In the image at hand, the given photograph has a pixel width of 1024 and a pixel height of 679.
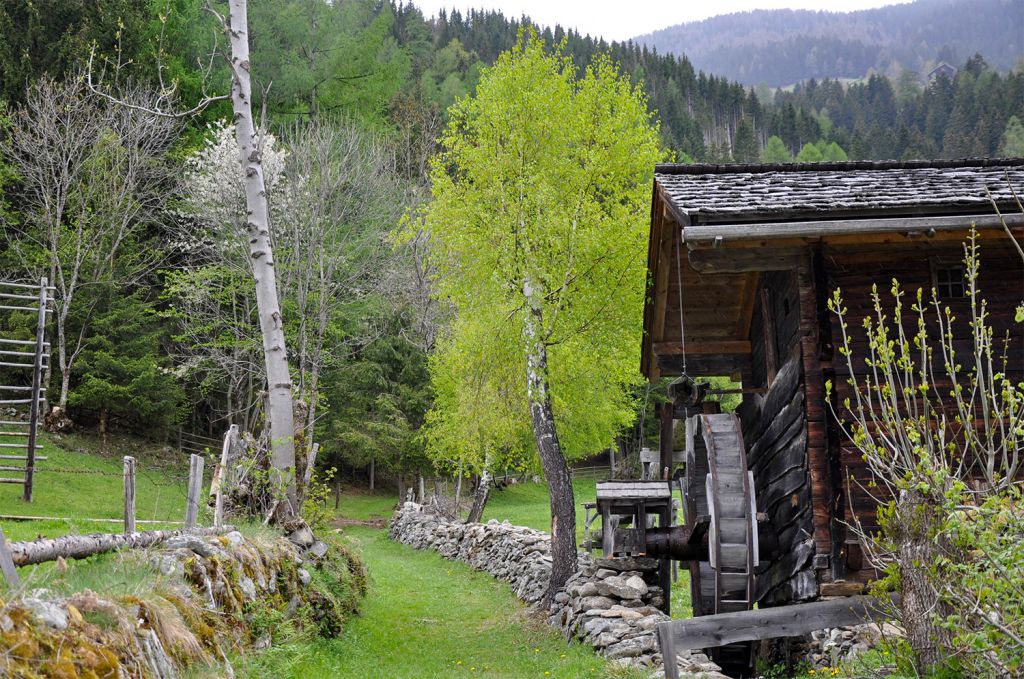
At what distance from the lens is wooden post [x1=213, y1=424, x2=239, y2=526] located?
34.7 ft

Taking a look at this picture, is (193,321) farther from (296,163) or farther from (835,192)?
(835,192)

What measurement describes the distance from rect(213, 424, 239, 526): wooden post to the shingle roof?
609 cm

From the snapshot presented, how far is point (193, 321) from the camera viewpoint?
3362cm

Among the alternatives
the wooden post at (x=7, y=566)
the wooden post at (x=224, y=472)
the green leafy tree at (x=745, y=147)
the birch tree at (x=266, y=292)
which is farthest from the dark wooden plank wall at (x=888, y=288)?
the green leafy tree at (x=745, y=147)

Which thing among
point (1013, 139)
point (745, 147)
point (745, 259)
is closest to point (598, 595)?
point (745, 259)

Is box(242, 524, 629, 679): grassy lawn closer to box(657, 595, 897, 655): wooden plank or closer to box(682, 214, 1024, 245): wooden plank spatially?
box(657, 595, 897, 655): wooden plank

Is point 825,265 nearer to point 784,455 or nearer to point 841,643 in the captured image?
point 784,455

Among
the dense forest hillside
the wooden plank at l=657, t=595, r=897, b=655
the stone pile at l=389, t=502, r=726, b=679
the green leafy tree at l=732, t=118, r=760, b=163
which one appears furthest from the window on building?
the green leafy tree at l=732, t=118, r=760, b=163

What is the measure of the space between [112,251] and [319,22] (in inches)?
635

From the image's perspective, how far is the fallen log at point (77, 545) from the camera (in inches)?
231

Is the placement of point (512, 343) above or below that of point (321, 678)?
above

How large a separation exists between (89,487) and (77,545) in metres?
18.7

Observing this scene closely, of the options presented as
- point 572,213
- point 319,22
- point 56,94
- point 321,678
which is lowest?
point 321,678

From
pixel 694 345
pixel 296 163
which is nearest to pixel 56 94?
pixel 296 163
